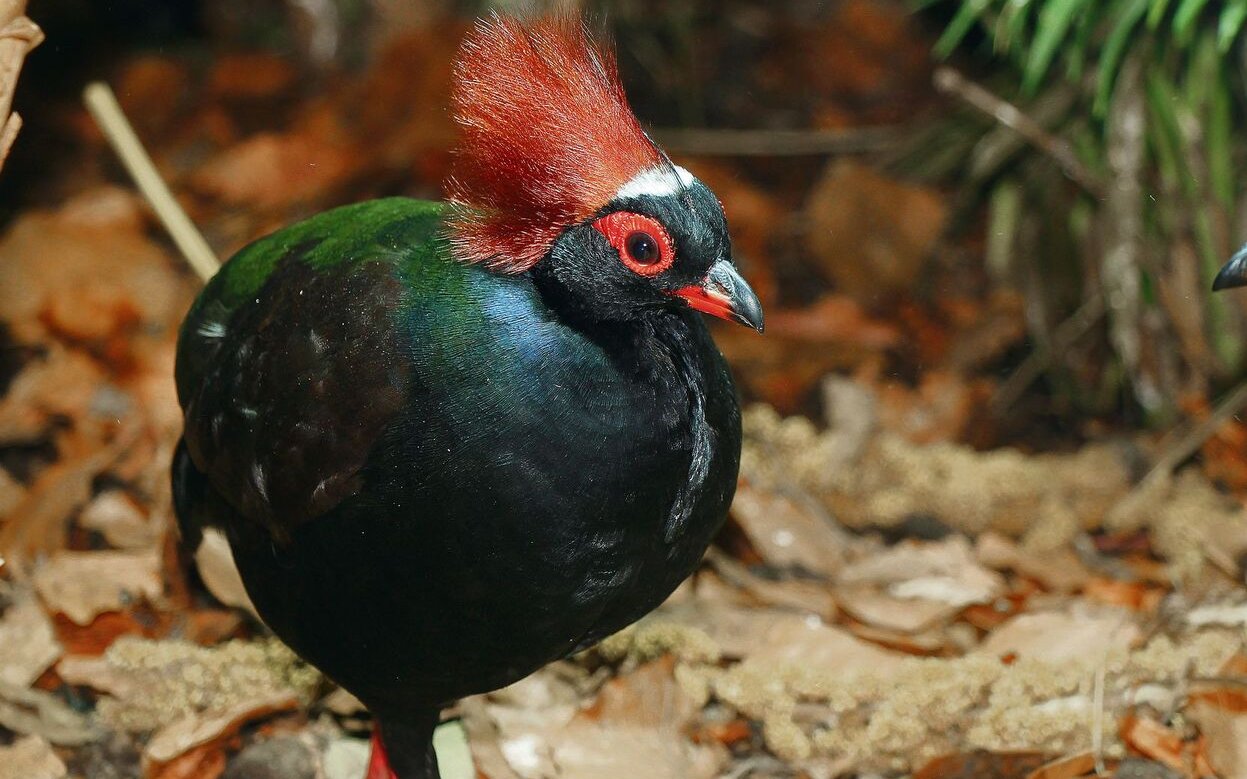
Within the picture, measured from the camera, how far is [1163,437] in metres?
5.03

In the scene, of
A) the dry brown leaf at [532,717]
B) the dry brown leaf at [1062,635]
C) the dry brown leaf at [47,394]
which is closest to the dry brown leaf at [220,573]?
the dry brown leaf at [532,717]

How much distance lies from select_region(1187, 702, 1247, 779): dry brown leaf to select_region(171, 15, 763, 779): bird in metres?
1.36

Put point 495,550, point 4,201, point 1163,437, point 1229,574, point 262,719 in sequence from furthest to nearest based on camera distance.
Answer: point 4,201, point 1163,437, point 1229,574, point 262,719, point 495,550

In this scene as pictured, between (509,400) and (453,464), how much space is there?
6.4 inches

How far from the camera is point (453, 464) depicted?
8.75 ft

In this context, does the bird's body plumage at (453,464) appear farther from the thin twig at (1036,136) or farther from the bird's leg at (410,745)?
the thin twig at (1036,136)

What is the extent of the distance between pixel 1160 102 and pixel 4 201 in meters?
4.57

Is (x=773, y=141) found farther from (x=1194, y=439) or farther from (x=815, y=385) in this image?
(x=1194, y=439)

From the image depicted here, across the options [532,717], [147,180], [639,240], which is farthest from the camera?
[147,180]

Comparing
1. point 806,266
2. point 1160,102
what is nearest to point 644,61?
point 806,266

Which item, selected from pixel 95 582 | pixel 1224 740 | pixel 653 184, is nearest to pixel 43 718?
pixel 95 582

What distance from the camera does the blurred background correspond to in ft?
11.7

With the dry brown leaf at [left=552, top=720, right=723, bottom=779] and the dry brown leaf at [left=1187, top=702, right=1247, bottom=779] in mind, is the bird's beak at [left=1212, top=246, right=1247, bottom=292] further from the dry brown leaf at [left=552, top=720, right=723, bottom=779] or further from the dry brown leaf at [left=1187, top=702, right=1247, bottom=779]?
the dry brown leaf at [left=552, top=720, right=723, bottom=779]

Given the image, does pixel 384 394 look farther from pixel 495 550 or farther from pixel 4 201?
pixel 4 201
